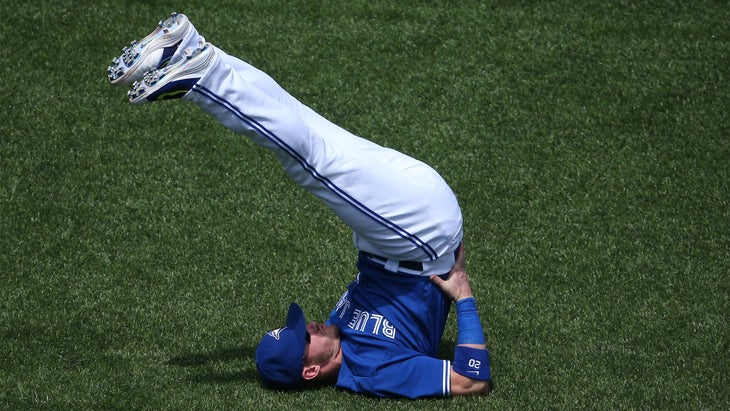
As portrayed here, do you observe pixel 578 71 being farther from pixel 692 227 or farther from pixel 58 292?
pixel 58 292

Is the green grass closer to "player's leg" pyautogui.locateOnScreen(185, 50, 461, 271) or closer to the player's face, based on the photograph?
the player's face

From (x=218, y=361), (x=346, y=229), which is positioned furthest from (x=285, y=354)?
(x=346, y=229)

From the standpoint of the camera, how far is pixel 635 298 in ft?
21.1

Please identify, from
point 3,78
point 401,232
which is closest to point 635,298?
point 401,232

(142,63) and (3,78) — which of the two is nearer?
(142,63)

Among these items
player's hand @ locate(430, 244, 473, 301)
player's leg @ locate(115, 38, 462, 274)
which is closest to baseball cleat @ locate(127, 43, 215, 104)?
player's leg @ locate(115, 38, 462, 274)

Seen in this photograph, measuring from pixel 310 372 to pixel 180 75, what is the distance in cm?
179

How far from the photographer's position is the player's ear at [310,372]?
5.46 metres

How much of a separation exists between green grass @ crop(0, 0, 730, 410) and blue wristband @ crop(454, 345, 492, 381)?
0.50ft

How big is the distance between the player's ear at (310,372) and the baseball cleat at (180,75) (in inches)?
65.5

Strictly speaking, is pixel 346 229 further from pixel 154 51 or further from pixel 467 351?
pixel 154 51

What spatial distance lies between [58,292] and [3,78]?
277cm

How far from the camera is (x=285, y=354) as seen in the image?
17.5ft

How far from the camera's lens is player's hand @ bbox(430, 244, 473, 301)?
18.3ft
